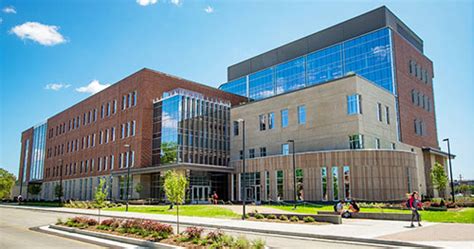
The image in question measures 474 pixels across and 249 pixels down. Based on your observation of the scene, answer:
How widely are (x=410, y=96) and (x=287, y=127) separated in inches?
930

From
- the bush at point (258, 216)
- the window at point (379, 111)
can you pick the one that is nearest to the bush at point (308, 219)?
the bush at point (258, 216)

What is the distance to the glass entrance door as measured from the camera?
50.6 meters

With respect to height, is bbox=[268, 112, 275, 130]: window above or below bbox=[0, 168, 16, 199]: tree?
above

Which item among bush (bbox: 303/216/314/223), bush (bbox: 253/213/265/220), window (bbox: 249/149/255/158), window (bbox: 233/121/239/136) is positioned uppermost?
window (bbox: 233/121/239/136)

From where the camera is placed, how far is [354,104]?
42.8 meters

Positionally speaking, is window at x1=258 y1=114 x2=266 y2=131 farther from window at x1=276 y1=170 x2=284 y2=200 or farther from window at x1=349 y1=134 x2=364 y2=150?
window at x1=349 y1=134 x2=364 y2=150

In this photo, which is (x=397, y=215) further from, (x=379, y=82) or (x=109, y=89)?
(x=109, y=89)

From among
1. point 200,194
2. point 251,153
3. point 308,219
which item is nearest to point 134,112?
point 200,194

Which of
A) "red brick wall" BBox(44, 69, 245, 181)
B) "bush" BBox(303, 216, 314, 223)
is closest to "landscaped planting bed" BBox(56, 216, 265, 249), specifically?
"bush" BBox(303, 216, 314, 223)

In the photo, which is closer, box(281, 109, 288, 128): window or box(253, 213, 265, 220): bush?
box(253, 213, 265, 220): bush

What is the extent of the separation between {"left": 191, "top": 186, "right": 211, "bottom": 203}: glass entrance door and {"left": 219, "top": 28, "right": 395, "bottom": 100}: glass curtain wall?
978 inches

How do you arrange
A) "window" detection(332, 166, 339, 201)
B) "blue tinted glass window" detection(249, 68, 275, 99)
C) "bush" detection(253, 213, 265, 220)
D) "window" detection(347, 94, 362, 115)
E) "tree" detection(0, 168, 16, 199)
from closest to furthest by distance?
"bush" detection(253, 213, 265, 220)
"window" detection(332, 166, 339, 201)
"window" detection(347, 94, 362, 115)
"blue tinted glass window" detection(249, 68, 275, 99)
"tree" detection(0, 168, 16, 199)

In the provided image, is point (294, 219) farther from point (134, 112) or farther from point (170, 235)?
point (134, 112)

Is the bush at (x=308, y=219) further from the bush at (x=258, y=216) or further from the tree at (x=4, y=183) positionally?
the tree at (x=4, y=183)
